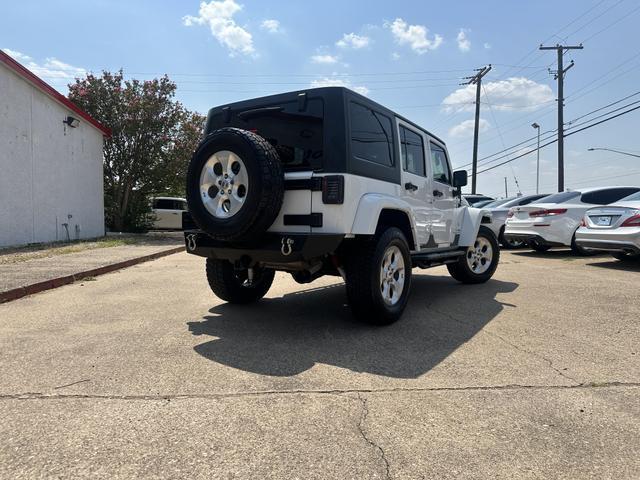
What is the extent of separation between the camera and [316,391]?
10.00ft

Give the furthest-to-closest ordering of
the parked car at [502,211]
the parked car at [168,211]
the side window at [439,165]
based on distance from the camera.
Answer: the parked car at [168,211] < the parked car at [502,211] < the side window at [439,165]

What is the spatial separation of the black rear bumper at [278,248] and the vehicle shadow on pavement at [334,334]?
2.35 feet

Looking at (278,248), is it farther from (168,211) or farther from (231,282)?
(168,211)

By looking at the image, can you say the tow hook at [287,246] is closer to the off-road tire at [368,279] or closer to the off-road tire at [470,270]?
the off-road tire at [368,279]

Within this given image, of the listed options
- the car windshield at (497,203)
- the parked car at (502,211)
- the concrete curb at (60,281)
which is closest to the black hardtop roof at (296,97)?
the concrete curb at (60,281)

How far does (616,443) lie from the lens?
2.42 m

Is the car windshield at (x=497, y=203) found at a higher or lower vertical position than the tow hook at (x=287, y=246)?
higher

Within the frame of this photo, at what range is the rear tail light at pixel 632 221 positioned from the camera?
27.6 feet

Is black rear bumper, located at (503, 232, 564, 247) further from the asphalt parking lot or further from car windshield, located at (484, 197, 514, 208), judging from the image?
the asphalt parking lot

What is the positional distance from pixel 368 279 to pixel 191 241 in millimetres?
1786

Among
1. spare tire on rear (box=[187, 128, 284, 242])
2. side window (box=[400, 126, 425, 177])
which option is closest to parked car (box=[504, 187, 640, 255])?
side window (box=[400, 126, 425, 177])

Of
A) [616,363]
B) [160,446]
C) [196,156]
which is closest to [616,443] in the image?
[616,363]

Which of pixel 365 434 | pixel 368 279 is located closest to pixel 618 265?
pixel 368 279

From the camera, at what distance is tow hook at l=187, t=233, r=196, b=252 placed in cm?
471
